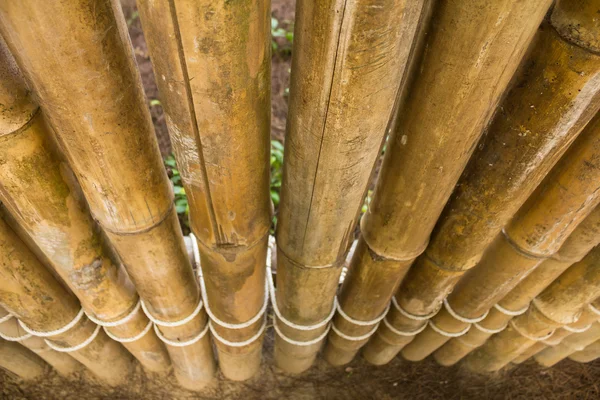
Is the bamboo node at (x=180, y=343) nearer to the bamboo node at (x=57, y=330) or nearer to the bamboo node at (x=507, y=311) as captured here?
the bamboo node at (x=57, y=330)

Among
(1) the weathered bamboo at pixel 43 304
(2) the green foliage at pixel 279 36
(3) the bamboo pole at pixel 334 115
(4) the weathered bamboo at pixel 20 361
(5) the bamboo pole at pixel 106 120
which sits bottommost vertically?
(4) the weathered bamboo at pixel 20 361

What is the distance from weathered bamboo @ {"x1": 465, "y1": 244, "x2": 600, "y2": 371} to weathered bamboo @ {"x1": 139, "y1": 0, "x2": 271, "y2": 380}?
3.54ft

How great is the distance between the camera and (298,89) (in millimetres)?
882

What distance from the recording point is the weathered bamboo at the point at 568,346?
2.03 meters

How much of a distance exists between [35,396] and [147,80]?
7.80 feet

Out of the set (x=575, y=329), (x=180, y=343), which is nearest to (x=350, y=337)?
(x=180, y=343)

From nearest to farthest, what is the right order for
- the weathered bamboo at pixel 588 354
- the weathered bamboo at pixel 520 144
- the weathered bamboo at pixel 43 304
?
the weathered bamboo at pixel 520 144
the weathered bamboo at pixel 43 304
the weathered bamboo at pixel 588 354

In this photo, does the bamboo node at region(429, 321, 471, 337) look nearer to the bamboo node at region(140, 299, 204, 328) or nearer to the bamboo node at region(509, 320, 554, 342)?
the bamboo node at region(509, 320, 554, 342)

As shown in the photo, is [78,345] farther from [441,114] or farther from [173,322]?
[441,114]

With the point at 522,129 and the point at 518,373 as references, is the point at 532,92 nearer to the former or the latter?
the point at 522,129

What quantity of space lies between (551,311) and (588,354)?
0.84 meters

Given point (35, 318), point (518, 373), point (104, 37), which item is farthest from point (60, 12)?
point (518, 373)

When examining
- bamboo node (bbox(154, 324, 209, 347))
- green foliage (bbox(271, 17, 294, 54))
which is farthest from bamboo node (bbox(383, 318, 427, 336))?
green foliage (bbox(271, 17, 294, 54))

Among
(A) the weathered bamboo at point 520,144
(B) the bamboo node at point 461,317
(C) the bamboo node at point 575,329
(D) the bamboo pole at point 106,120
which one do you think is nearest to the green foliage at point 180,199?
(D) the bamboo pole at point 106,120
